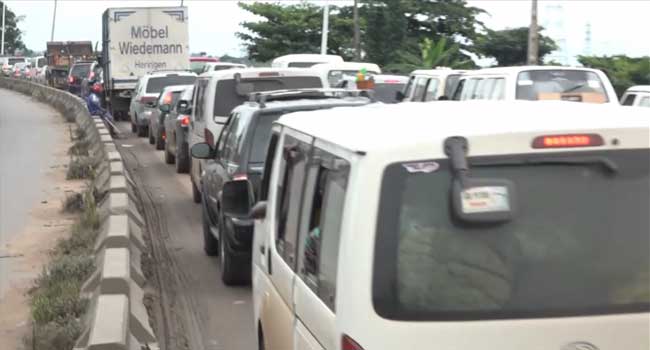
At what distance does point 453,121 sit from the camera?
3754 millimetres

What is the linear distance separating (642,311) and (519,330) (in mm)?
429

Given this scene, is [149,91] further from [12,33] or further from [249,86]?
[12,33]

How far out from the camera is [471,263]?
135 inches

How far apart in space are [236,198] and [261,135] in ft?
5.60

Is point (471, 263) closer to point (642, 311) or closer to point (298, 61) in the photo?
point (642, 311)

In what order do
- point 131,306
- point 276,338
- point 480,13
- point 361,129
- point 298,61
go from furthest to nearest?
point 480,13 → point 298,61 → point 131,306 → point 276,338 → point 361,129

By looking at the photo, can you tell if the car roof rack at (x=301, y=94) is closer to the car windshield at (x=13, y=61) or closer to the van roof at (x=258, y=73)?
the van roof at (x=258, y=73)

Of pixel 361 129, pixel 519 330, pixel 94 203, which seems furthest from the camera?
pixel 94 203

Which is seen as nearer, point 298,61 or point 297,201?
point 297,201

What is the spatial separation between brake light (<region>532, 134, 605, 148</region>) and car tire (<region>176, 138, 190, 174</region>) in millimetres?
14962

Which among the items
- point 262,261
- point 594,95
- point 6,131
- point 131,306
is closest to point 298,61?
point 6,131

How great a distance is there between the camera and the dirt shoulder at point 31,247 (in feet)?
27.7

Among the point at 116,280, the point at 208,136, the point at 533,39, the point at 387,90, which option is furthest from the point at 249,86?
the point at 533,39

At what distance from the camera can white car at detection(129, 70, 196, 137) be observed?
89.4 ft
